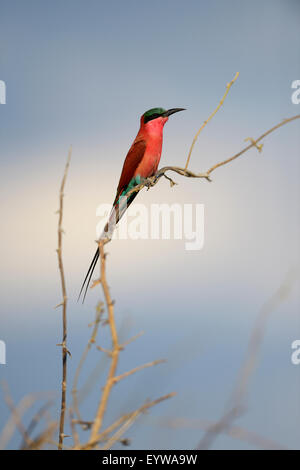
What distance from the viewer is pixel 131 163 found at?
1217mm

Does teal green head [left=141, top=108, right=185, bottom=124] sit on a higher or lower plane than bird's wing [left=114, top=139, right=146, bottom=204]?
higher

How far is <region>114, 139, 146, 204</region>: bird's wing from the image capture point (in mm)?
1207

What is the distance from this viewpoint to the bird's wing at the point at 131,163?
1.21 meters

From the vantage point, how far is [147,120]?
1.19 meters

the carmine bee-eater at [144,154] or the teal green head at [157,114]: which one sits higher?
the teal green head at [157,114]

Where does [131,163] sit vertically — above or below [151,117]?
below

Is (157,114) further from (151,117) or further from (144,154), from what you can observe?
(144,154)

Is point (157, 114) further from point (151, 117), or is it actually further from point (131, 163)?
point (131, 163)

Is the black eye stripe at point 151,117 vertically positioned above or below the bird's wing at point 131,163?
above

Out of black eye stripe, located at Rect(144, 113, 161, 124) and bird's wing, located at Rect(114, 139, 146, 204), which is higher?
black eye stripe, located at Rect(144, 113, 161, 124)

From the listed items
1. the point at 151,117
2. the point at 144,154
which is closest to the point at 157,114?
the point at 151,117

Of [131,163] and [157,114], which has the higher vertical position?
[157,114]
